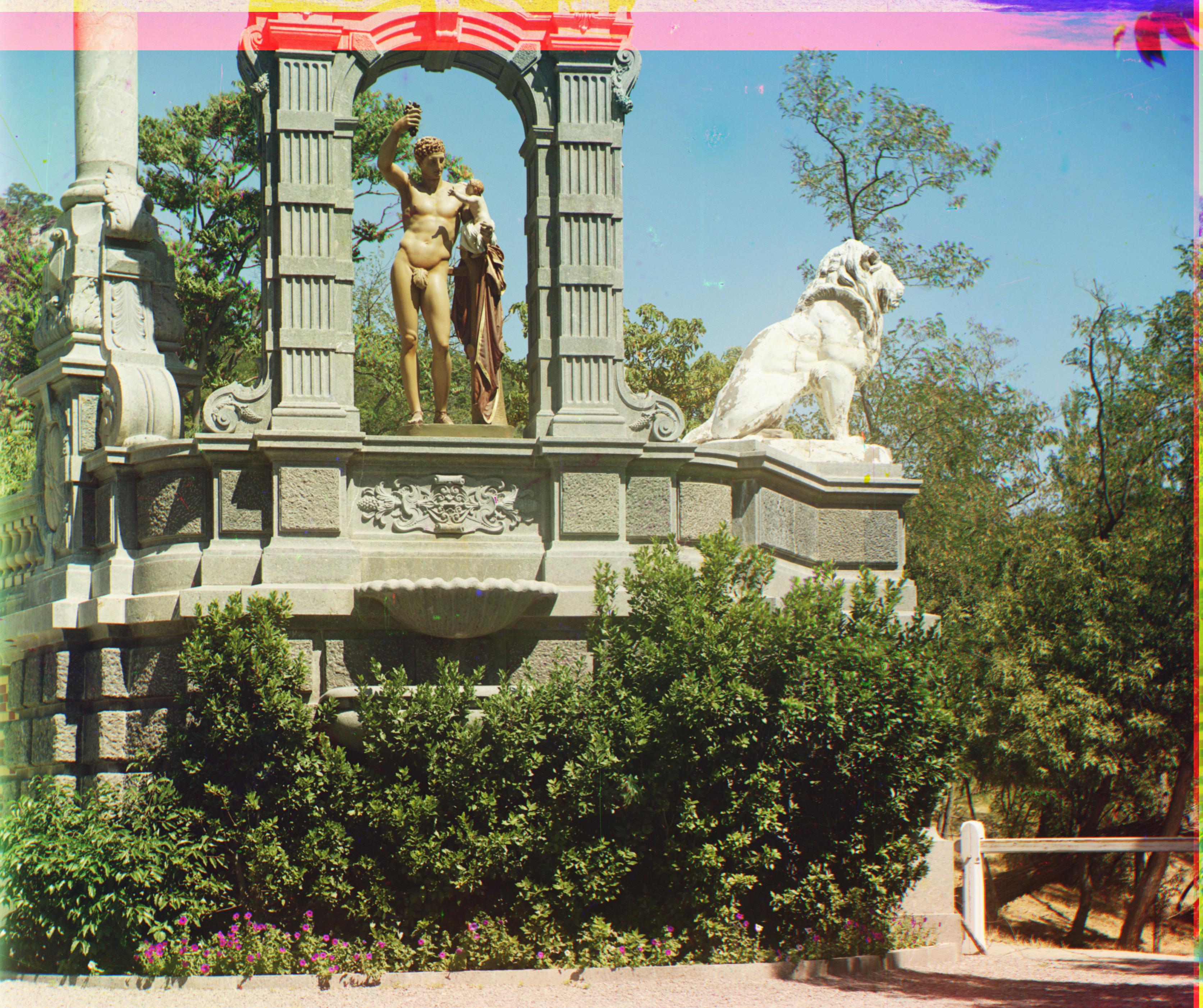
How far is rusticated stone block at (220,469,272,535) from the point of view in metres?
11.8

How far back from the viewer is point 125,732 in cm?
1162

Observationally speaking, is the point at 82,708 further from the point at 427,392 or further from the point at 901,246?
the point at 901,246

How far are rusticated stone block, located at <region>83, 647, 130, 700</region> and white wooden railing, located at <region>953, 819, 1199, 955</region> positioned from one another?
6.82 meters

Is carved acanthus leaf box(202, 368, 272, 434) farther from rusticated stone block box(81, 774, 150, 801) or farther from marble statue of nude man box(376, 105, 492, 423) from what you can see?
rusticated stone block box(81, 774, 150, 801)

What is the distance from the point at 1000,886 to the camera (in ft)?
79.9

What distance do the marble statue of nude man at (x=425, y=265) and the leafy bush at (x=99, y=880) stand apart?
4126 millimetres

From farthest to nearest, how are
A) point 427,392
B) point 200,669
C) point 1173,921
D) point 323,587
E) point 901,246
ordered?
point 901,246, point 427,392, point 1173,921, point 323,587, point 200,669

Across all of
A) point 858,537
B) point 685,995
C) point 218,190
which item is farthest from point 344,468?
point 218,190

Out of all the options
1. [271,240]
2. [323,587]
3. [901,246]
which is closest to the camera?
[323,587]

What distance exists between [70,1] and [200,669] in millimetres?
7250

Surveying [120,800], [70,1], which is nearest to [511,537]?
[120,800]

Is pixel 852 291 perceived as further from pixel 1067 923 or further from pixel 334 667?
pixel 1067 923

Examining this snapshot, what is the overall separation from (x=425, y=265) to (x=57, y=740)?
5.01m

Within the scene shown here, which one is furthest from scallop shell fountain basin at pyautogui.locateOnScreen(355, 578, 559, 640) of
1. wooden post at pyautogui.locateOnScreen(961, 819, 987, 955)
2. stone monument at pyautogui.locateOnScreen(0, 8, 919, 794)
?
wooden post at pyautogui.locateOnScreen(961, 819, 987, 955)
